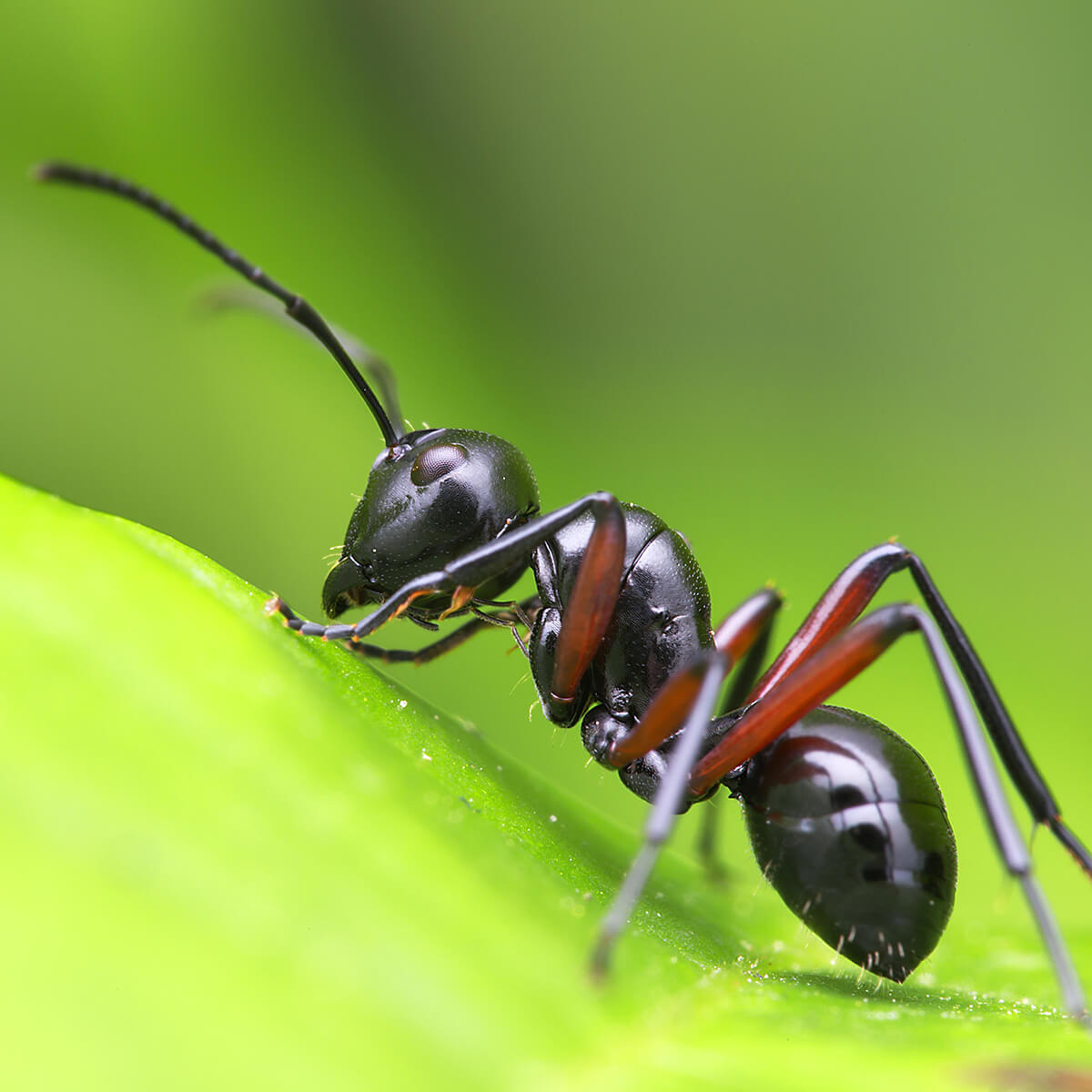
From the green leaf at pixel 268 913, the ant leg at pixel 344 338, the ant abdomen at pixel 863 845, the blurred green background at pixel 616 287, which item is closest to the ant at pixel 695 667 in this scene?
the ant abdomen at pixel 863 845

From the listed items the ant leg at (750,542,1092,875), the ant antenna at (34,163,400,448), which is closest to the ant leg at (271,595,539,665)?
the ant antenna at (34,163,400,448)

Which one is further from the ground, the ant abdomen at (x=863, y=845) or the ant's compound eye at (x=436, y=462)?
the ant's compound eye at (x=436, y=462)

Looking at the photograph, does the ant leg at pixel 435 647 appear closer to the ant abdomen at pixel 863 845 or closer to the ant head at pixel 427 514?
the ant head at pixel 427 514

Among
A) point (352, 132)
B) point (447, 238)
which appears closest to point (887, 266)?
point (447, 238)

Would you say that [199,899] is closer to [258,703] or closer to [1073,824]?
[258,703]

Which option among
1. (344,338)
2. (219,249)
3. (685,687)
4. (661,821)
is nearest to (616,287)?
(344,338)

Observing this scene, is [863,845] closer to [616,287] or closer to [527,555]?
[527,555]
